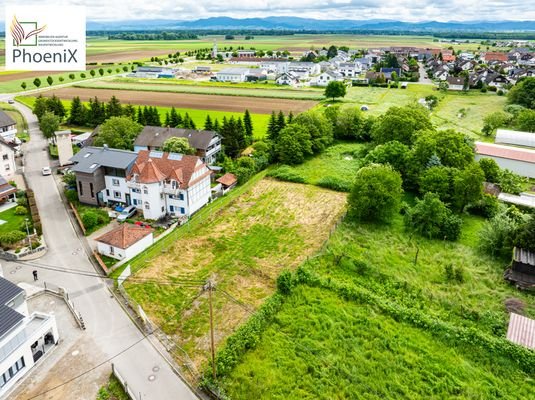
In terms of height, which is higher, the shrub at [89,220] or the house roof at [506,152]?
the house roof at [506,152]

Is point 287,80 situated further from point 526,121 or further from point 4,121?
point 4,121

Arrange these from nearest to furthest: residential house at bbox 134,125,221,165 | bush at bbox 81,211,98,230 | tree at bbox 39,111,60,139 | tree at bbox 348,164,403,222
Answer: bush at bbox 81,211,98,230, tree at bbox 348,164,403,222, residential house at bbox 134,125,221,165, tree at bbox 39,111,60,139

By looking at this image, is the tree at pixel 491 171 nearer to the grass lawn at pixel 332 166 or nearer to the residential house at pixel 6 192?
the grass lawn at pixel 332 166

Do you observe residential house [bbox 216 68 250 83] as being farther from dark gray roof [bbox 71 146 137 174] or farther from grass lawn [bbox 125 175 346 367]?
dark gray roof [bbox 71 146 137 174]

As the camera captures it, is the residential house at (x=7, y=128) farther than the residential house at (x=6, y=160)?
Yes

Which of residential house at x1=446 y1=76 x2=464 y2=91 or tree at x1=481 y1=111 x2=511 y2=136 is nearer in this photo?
tree at x1=481 y1=111 x2=511 y2=136

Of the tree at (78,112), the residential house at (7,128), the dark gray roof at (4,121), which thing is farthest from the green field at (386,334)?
the tree at (78,112)

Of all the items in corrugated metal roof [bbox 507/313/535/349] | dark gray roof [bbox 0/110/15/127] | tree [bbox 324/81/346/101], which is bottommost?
corrugated metal roof [bbox 507/313/535/349]

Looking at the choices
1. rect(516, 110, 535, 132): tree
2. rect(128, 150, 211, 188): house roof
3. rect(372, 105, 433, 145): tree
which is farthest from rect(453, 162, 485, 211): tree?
rect(516, 110, 535, 132): tree

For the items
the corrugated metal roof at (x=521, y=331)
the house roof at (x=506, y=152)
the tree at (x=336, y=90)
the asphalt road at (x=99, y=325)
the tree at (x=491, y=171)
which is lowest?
the asphalt road at (x=99, y=325)
